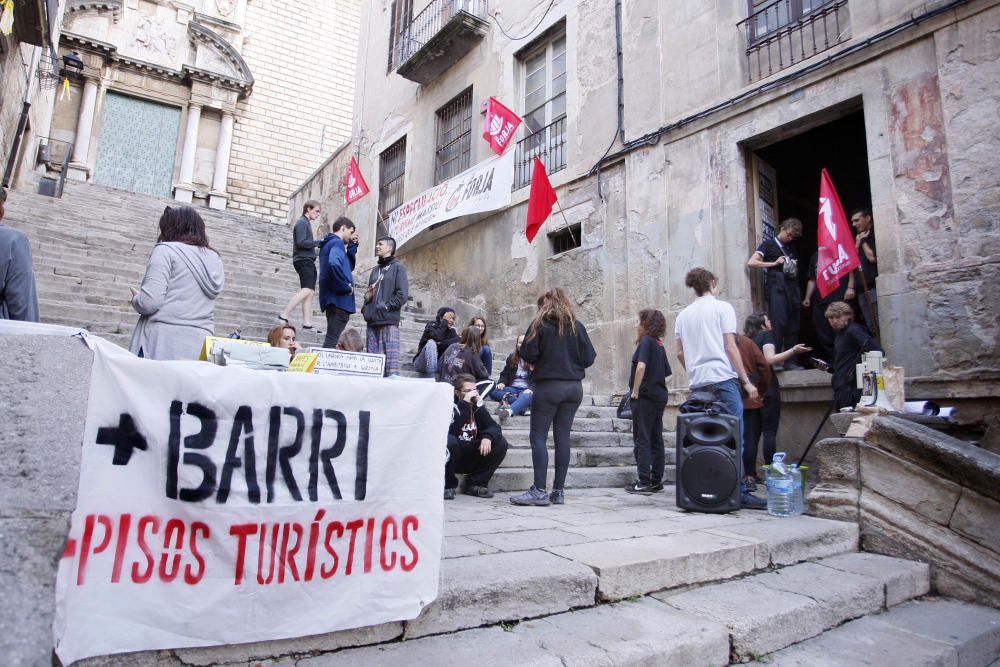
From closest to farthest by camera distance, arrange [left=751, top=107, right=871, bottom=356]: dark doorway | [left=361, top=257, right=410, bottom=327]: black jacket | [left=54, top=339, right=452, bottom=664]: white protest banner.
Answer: [left=54, top=339, right=452, bottom=664]: white protest banner
[left=361, top=257, right=410, bottom=327]: black jacket
[left=751, top=107, right=871, bottom=356]: dark doorway

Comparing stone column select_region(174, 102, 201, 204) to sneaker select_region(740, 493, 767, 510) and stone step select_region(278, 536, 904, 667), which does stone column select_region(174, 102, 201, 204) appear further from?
stone step select_region(278, 536, 904, 667)

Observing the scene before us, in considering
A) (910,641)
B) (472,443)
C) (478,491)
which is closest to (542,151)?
(472,443)

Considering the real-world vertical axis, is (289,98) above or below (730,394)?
above

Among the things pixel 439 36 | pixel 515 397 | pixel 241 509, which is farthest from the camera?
pixel 439 36

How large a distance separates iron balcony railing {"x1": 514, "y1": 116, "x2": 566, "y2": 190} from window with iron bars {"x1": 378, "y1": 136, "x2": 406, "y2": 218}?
15.2 ft

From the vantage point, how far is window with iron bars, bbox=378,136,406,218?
15.6m

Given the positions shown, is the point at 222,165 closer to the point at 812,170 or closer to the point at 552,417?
the point at 812,170

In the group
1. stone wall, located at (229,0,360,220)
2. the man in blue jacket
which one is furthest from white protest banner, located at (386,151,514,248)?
stone wall, located at (229,0,360,220)

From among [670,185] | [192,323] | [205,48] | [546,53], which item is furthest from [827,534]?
[205,48]

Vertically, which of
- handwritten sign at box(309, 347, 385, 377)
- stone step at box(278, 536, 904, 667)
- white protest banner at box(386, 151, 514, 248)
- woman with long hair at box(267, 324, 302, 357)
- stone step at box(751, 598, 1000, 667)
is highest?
white protest banner at box(386, 151, 514, 248)

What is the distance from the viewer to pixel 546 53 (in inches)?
455

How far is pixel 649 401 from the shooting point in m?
5.38

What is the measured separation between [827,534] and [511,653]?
2.70 m

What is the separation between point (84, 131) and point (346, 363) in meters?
21.2
